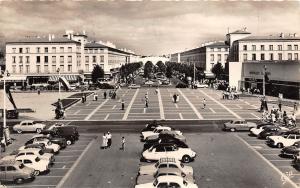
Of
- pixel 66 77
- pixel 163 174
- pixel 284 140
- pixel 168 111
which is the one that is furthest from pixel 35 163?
pixel 66 77

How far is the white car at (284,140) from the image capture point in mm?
30516

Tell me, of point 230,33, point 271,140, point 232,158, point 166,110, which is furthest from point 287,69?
point 230,33

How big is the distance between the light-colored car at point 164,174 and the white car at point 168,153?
471 centimetres

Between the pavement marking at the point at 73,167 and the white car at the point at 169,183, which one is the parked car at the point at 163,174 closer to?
the white car at the point at 169,183

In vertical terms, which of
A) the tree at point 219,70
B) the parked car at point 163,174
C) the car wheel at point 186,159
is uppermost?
the tree at point 219,70

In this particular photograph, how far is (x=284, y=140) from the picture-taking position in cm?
3058

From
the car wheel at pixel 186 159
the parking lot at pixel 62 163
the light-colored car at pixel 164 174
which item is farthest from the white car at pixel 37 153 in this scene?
the car wheel at pixel 186 159

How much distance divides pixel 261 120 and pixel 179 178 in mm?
28690

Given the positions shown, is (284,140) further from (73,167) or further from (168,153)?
(73,167)

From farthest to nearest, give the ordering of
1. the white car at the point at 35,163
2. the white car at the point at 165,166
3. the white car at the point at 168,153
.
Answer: the white car at the point at 168,153
the white car at the point at 35,163
the white car at the point at 165,166

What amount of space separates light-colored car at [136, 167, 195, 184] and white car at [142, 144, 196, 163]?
15.5ft

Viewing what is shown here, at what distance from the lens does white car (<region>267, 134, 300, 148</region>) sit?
100ft

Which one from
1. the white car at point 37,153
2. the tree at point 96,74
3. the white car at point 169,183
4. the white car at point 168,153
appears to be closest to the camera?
the white car at point 169,183

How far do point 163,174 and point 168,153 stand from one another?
5.96 m
